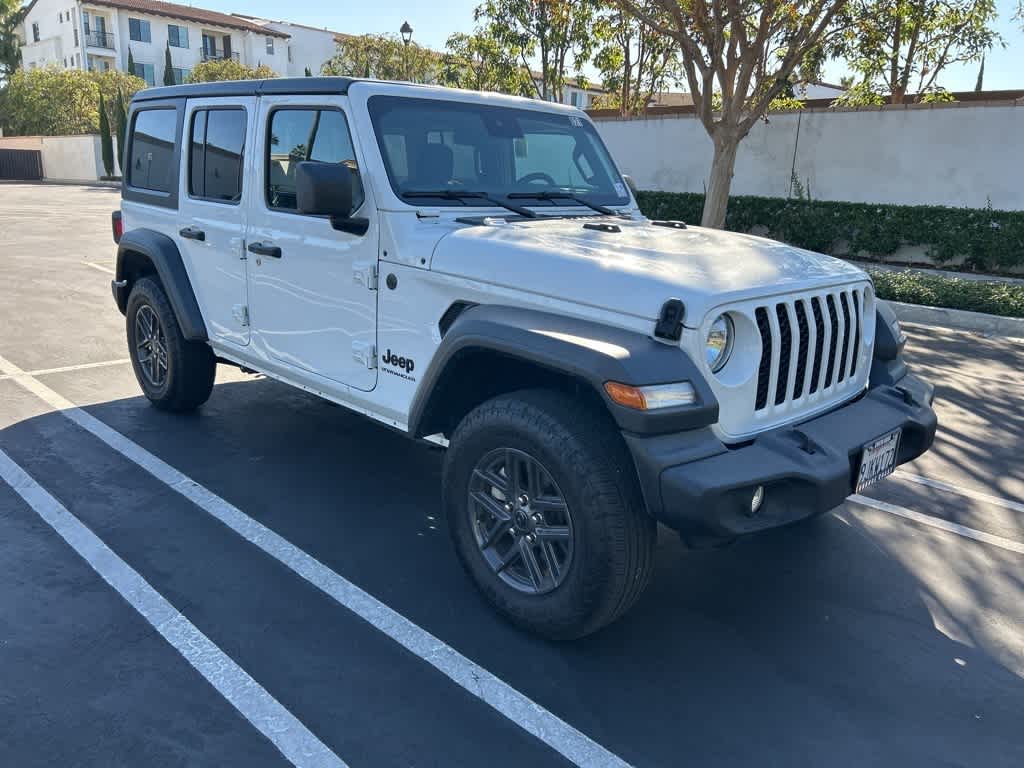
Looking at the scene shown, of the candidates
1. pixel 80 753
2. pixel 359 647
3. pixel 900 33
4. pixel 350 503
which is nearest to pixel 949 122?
pixel 900 33

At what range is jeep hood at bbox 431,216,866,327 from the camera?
2.82m

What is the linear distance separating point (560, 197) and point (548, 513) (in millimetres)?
1903

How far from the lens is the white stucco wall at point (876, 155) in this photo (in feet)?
41.3

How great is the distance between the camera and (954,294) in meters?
9.30

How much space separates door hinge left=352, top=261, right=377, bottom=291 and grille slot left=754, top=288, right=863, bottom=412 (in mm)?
1646

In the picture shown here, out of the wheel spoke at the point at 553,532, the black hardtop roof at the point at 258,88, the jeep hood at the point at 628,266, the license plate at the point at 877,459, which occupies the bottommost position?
the wheel spoke at the point at 553,532

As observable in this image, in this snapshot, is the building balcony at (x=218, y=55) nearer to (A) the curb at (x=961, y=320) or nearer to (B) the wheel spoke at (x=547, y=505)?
(A) the curb at (x=961, y=320)

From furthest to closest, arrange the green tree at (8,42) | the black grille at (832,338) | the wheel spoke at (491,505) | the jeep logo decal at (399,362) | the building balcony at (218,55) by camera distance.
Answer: the building balcony at (218,55) < the green tree at (8,42) < the jeep logo decal at (399,362) < the black grille at (832,338) < the wheel spoke at (491,505)

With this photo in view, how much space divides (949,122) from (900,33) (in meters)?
3.20

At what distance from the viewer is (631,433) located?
2.65 meters

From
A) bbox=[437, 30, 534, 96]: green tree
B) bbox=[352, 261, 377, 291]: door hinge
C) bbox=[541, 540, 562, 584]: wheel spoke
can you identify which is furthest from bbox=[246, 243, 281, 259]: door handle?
bbox=[437, 30, 534, 96]: green tree

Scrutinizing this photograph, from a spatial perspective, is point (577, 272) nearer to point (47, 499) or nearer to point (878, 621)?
point (878, 621)

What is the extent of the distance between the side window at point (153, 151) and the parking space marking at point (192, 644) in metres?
2.10

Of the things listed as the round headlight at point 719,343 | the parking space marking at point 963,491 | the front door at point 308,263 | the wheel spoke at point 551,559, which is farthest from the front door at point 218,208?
the parking space marking at point 963,491
